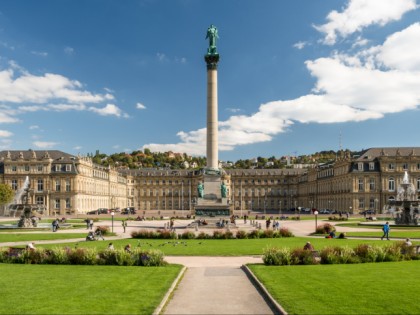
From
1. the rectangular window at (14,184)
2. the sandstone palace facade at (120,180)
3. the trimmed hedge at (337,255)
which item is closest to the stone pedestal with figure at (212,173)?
the sandstone palace facade at (120,180)

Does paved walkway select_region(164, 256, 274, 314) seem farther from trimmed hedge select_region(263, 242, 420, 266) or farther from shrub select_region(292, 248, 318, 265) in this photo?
shrub select_region(292, 248, 318, 265)

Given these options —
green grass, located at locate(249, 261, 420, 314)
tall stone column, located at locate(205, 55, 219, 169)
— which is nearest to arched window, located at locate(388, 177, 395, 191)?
tall stone column, located at locate(205, 55, 219, 169)

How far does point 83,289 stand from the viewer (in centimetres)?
1683

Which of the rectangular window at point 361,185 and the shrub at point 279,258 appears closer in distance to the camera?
the shrub at point 279,258

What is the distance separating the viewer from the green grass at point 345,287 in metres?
14.0

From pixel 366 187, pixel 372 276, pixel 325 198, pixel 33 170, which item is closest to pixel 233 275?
pixel 372 276

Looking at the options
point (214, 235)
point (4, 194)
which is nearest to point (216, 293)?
point (214, 235)

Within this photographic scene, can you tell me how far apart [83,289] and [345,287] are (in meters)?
9.93

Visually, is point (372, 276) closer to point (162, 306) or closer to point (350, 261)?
point (350, 261)

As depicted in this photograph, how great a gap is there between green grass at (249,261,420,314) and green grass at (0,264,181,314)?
14.6ft

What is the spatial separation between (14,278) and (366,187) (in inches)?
4162

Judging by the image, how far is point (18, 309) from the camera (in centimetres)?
1397

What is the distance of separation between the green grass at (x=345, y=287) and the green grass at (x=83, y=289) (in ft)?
14.6

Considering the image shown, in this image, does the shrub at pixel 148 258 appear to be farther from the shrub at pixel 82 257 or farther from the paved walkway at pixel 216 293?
the shrub at pixel 82 257
